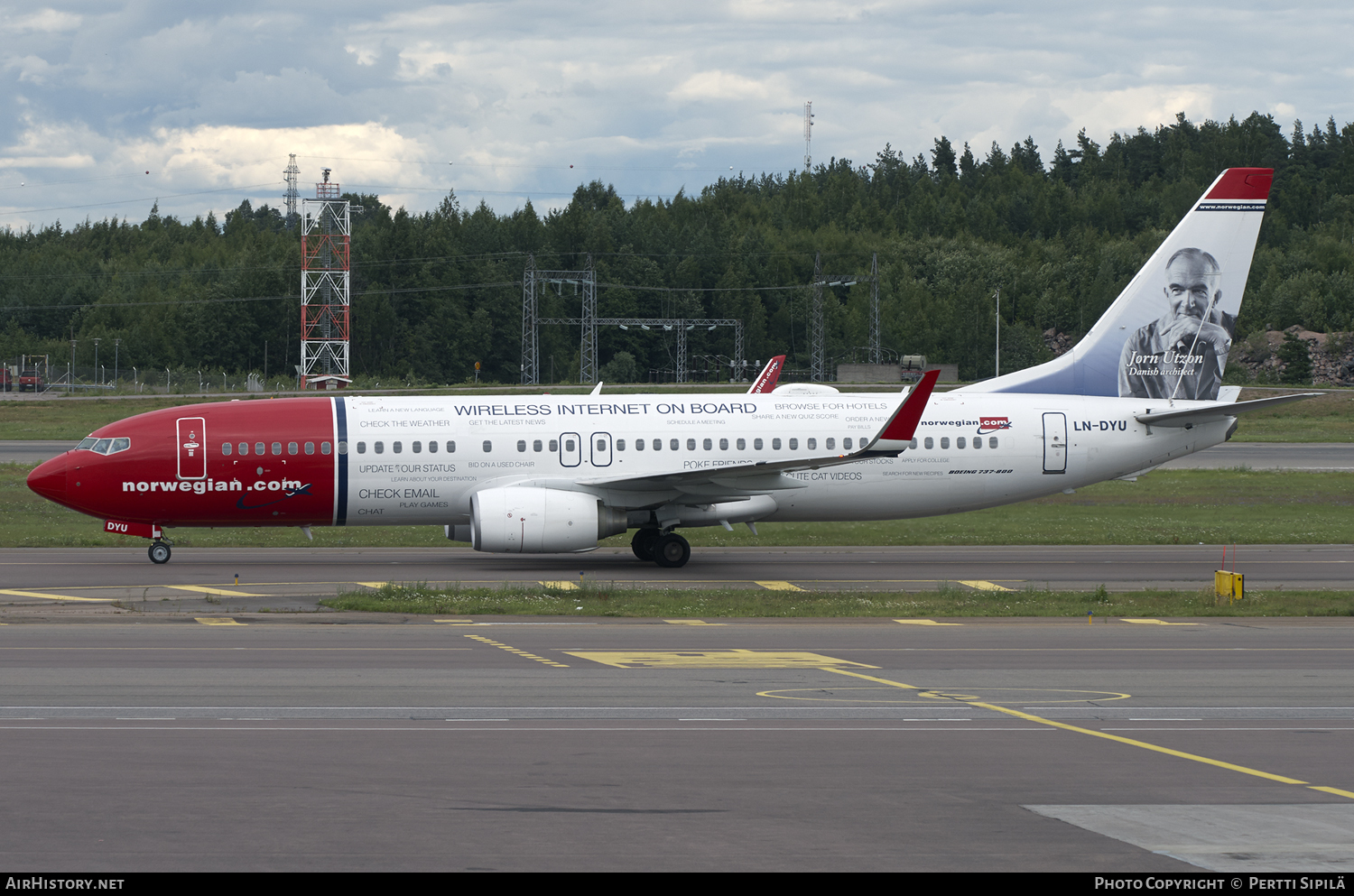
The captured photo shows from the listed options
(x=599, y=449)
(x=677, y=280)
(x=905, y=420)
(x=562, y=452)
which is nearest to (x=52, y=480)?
(x=562, y=452)

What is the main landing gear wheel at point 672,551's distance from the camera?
3047 centimetres

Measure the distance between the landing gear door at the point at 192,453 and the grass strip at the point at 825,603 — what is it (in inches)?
277

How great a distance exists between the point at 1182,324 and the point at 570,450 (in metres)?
15.9

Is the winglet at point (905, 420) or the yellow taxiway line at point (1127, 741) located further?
the winglet at point (905, 420)

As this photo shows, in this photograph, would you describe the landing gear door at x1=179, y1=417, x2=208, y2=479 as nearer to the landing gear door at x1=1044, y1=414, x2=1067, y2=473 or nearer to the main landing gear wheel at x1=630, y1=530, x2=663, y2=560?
the main landing gear wheel at x1=630, y1=530, x2=663, y2=560

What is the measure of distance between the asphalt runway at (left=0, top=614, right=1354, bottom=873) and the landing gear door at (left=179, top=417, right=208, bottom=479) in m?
8.72

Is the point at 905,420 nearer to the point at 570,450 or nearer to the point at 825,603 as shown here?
the point at 825,603

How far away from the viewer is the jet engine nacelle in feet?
93.0

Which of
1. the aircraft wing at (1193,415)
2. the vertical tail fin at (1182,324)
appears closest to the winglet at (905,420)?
→ the vertical tail fin at (1182,324)

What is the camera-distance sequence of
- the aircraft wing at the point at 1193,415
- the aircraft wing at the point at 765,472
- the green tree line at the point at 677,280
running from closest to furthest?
the aircraft wing at the point at 765,472
the aircraft wing at the point at 1193,415
the green tree line at the point at 677,280

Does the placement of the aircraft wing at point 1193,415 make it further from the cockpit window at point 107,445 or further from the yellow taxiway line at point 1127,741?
the cockpit window at point 107,445

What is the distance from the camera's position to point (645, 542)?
30.9 metres
